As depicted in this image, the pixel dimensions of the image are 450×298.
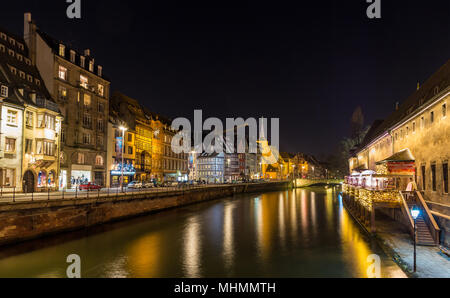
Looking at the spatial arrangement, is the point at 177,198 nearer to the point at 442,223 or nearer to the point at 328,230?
the point at 328,230

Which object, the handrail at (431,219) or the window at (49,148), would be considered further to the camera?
the window at (49,148)

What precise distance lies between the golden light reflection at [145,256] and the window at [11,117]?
2062cm

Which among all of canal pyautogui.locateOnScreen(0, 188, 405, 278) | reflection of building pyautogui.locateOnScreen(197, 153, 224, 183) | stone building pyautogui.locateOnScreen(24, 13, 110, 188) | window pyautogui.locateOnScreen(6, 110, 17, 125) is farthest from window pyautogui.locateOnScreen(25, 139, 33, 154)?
reflection of building pyautogui.locateOnScreen(197, 153, 224, 183)

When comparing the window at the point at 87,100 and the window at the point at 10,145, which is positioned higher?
the window at the point at 87,100

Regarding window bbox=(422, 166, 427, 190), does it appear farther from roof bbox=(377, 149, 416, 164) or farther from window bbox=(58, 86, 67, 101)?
window bbox=(58, 86, 67, 101)

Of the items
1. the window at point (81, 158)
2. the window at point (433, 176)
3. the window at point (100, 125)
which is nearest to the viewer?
the window at point (433, 176)

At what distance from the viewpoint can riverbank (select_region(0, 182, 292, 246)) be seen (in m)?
23.7

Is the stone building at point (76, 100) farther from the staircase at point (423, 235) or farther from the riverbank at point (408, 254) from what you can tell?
the staircase at point (423, 235)

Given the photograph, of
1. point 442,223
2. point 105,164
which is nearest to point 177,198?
point 105,164

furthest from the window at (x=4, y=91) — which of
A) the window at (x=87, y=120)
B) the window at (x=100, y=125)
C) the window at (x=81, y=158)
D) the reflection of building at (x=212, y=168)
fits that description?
the reflection of building at (x=212, y=168)

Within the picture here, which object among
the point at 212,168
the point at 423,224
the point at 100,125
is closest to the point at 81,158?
the point at 100,125

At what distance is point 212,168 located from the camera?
412 feet

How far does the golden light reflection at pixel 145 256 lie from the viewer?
2000 centimetres

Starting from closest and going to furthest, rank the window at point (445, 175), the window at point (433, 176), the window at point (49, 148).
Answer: the window at point (445, 175) < the window at point (433, 176) < the window at point (49, 148)
